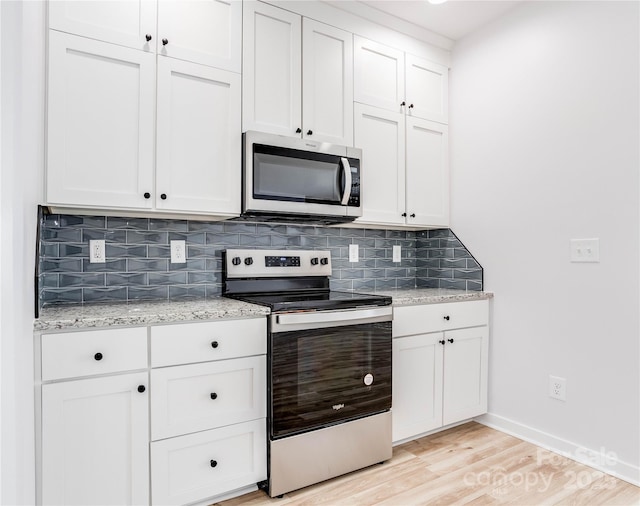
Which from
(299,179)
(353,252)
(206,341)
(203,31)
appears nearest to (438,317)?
(353,252)

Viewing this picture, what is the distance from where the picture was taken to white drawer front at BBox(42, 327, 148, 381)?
4.99 feet

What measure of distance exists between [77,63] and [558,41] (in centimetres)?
246

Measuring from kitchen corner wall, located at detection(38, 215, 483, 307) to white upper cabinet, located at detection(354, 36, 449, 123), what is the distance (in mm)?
841

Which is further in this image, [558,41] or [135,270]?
[558,41]

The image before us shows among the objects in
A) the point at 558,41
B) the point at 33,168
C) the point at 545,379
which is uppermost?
the point at 558,41

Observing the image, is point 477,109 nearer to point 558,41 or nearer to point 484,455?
point 558,41

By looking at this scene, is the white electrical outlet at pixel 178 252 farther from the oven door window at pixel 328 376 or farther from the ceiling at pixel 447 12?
the ceiling at pixel 447 12

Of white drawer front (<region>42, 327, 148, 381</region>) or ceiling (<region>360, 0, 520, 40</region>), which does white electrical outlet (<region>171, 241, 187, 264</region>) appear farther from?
ceiling (<region>360, 0, 520, 40</region>)

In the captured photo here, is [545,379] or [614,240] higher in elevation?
[614,240]

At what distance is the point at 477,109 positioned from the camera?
2.90 m

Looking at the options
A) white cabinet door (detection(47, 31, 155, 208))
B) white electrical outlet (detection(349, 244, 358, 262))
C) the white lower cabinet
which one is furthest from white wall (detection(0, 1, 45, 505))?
white electrical outlet (detection(349, 244, 358, 262))

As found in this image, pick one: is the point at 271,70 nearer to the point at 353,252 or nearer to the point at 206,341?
the point at 353,252

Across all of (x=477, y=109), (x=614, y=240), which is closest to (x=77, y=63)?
(x=477, y=109)

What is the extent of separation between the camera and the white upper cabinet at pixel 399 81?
2.64 m
